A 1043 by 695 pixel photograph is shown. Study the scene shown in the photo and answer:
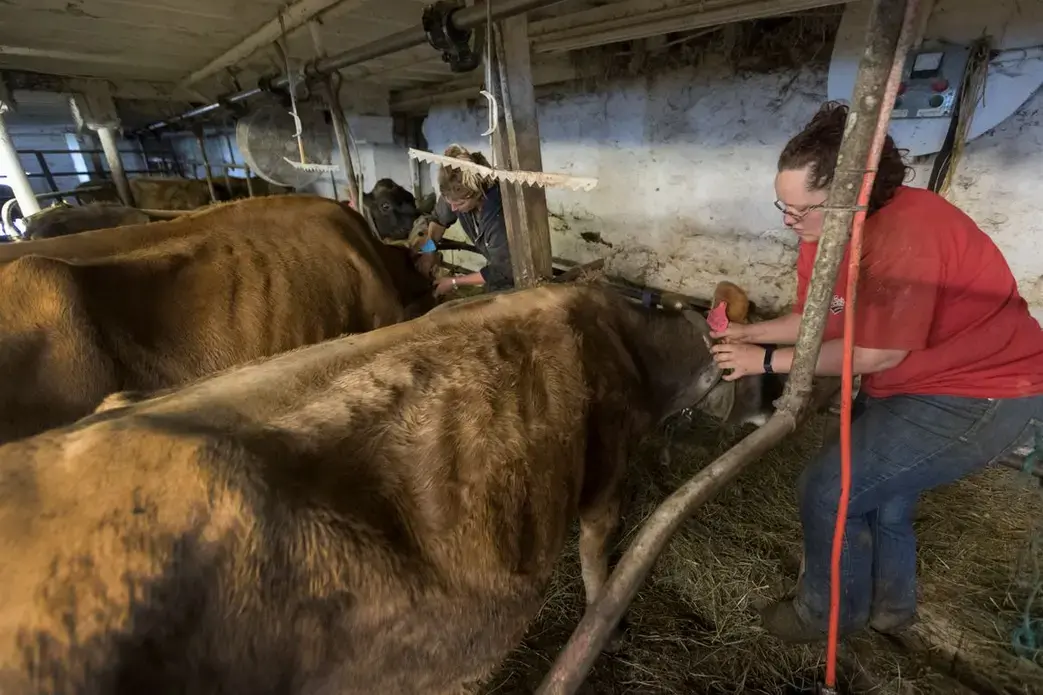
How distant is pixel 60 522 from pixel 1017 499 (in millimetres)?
4190

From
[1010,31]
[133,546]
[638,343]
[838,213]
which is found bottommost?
[638,343]

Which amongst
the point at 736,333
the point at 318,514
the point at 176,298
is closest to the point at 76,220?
the point at 176,298

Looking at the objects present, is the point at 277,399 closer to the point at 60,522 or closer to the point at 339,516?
the point at 339,516

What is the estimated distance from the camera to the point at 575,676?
1.18 m

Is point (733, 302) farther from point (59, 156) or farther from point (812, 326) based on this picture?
point (59, 156)

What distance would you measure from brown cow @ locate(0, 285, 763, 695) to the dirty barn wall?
2.83 m

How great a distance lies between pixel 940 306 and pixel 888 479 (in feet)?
2.04

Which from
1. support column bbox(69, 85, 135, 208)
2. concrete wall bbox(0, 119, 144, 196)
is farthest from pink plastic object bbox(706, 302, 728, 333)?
concrete wall bbox(0, 119, 144, 196)

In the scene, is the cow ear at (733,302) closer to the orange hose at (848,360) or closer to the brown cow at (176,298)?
the orange hose at (848,360)

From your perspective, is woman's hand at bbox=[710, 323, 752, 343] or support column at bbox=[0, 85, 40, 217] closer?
woman's hand at bbox=[710, 323, 752, 343]

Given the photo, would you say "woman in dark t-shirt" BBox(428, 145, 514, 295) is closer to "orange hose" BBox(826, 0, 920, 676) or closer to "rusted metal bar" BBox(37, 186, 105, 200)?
"orange hose" BBox(826, 0, 920, 676)

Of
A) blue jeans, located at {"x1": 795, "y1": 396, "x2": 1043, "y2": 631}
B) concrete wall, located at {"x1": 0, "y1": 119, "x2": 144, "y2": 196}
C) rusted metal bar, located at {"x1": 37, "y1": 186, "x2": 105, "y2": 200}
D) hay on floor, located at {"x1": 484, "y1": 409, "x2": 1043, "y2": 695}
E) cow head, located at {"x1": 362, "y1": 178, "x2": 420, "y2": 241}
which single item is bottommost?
hay on floor, located at {"x1": 484, "y1": 409, "x2": 1043, "y2": 695}

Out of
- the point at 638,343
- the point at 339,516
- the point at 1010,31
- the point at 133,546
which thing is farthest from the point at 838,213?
the point at 1010,31

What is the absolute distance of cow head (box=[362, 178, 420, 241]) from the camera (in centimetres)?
584
